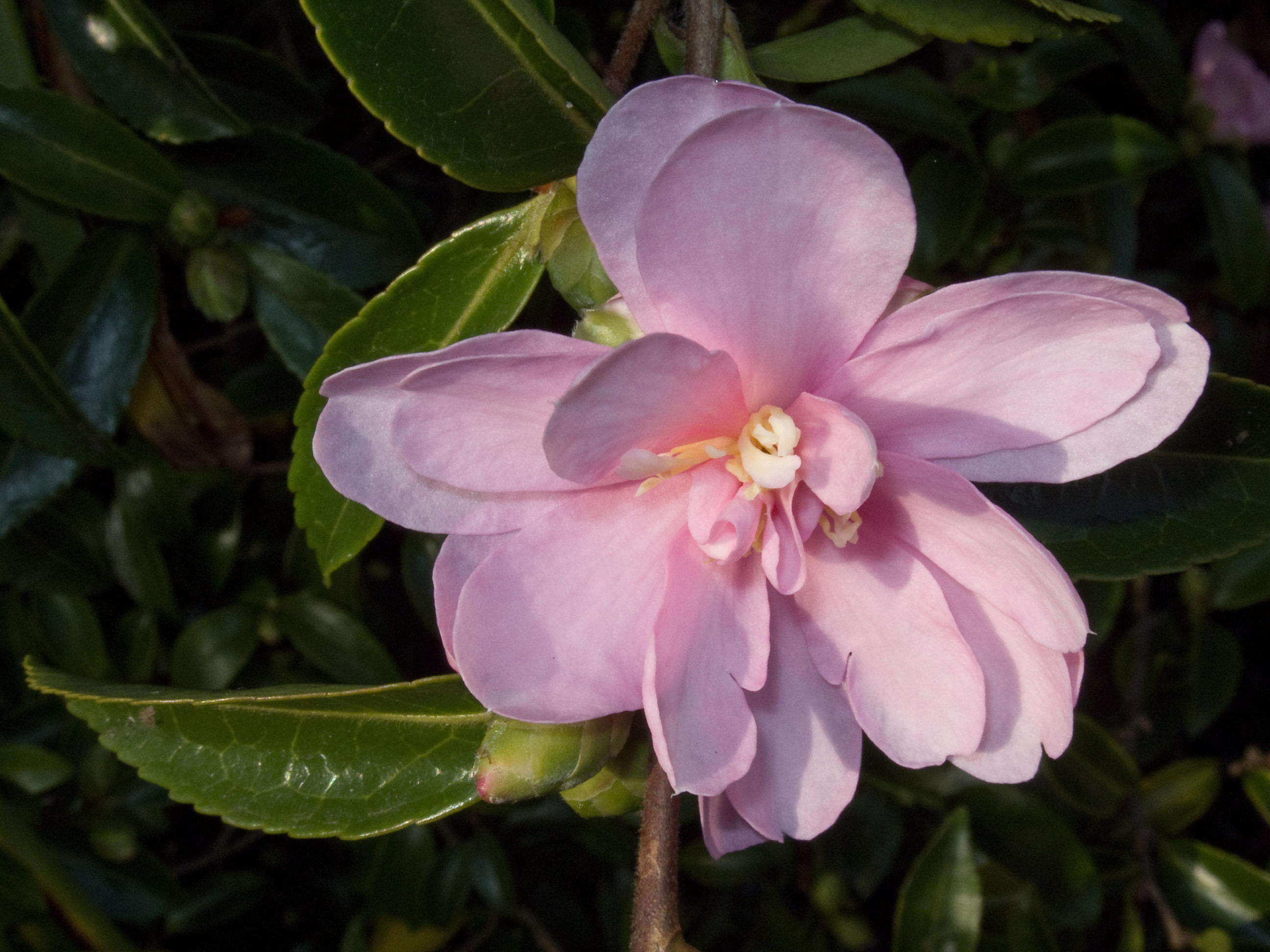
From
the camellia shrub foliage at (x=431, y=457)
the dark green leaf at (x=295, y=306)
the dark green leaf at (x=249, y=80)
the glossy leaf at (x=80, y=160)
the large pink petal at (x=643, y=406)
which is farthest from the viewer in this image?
the dark green leaf at (x=249, y=80)

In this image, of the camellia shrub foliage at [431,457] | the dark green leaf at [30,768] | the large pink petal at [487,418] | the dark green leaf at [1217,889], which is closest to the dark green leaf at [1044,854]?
the camellia shrub foliage at [431,457]

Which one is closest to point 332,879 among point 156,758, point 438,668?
point 438,668

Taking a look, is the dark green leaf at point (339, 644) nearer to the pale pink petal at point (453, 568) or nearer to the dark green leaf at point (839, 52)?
the pale pink petal at point (453, 568)

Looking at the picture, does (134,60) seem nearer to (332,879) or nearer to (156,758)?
(156,758)

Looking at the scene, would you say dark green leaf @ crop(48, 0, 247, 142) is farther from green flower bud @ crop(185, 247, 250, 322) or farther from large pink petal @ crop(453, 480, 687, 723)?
large pink petal @ crop(453, 480, 687, 723)

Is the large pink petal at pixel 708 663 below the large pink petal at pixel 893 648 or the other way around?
the other way around

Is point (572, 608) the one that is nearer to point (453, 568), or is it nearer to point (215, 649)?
point (453, 568)
